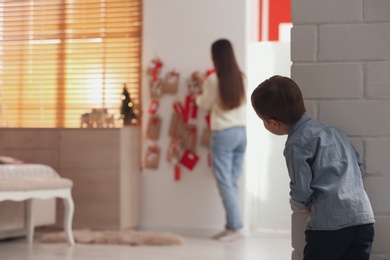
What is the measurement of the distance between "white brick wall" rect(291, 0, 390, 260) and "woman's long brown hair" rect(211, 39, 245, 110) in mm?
3401

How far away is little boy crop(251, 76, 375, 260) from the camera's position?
229 cm

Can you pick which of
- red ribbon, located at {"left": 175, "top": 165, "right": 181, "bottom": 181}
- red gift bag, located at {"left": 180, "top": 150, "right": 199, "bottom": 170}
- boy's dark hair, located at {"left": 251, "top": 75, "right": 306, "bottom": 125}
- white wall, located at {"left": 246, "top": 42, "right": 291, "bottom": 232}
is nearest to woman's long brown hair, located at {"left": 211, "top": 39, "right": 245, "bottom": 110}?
white wall, located at {"left": 246, "top": 42, "right": 291, "bottom": 232}

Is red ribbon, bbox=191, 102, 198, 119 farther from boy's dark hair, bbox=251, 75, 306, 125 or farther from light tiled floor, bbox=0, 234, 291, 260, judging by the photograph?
boy's dark hair, bbox=251, 75, 306, 125

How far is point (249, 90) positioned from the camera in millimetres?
6434

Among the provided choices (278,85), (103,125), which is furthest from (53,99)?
(278,85)

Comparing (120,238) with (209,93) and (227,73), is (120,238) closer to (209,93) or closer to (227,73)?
(209,93)

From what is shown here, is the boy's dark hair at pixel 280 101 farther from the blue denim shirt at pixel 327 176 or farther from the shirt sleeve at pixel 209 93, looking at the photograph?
the shirt sleeve at pixel 209 93

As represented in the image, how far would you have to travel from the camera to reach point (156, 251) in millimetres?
5055

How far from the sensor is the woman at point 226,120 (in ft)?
19.0

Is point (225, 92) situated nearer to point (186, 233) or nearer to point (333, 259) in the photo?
point (186, 233)

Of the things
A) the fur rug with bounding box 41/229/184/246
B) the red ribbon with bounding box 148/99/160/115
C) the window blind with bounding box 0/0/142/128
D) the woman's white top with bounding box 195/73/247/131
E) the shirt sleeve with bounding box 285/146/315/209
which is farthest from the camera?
the window blind with bounding box 0/0/142/128

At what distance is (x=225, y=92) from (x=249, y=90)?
0.65 meters

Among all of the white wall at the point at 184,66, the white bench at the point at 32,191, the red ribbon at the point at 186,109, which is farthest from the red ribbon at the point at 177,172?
the white bench at the point at 32,191

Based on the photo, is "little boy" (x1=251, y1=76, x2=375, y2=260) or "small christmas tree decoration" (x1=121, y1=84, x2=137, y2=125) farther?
"small christmas tree decoration" (x1=121, y1=84, x2=137, y2=125)
